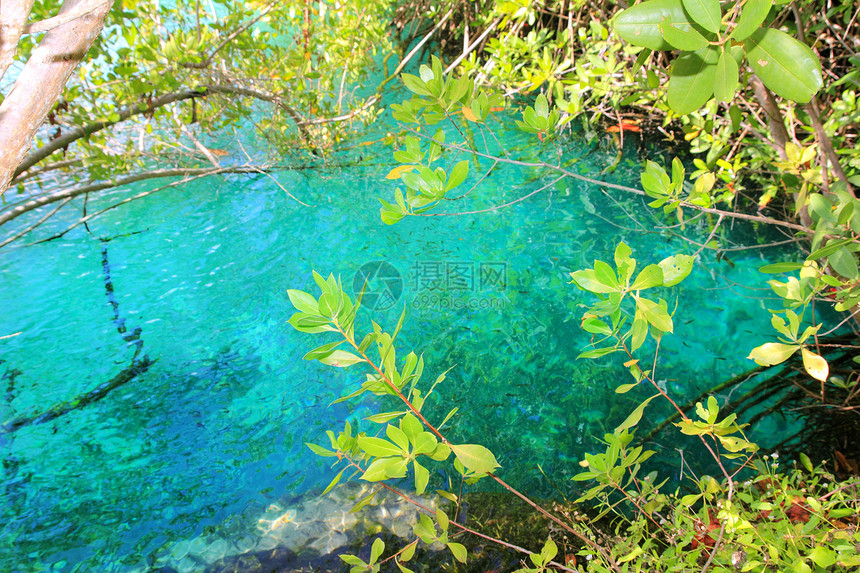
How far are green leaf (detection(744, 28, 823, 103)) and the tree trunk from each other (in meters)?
0.95

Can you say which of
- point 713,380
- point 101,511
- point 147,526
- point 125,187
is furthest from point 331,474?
point 125,187

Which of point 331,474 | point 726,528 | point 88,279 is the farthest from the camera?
point 88,279

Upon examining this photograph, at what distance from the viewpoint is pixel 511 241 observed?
100 inches

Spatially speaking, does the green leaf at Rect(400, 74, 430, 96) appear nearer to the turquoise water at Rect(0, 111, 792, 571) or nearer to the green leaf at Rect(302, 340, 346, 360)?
the green leaf at Rect(302, 340, 346, 360)

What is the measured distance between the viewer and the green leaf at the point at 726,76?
74 centimetres

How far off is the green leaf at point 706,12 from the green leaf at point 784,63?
110mm

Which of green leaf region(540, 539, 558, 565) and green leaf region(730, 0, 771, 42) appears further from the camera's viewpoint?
green leaf region(540, 539, 558, 565)

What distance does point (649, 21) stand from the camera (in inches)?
29.8

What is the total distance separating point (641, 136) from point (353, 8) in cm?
209

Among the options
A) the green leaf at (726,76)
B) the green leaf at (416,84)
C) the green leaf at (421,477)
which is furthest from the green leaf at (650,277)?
the green leaf at (416,84)

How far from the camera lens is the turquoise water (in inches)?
63.4

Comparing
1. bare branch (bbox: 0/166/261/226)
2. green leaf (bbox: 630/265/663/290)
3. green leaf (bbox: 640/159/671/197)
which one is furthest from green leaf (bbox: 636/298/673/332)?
bare branch (bbox: 0/166/261/226)

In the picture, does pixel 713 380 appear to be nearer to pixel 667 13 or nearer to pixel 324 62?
pixel 667 13

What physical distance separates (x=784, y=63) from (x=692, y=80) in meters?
0.13
